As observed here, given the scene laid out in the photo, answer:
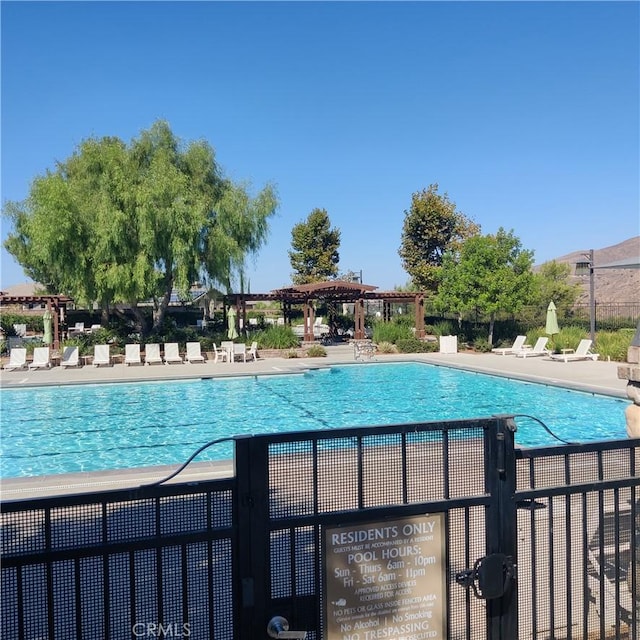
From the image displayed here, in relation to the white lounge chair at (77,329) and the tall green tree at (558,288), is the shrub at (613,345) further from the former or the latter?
the white lounge chair at (77,329)

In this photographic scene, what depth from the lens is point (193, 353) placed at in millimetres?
20906

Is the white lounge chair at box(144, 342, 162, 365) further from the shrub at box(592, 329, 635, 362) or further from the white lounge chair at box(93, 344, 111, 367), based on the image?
the shrub at box(592, 329, 635, 362)

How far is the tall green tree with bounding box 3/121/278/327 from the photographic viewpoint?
20594 mm

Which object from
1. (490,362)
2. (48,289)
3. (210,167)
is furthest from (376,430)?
(48,289)

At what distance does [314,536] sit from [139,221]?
20.3m

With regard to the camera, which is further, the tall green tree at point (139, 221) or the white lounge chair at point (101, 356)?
the tall green tree at point (139, 221)

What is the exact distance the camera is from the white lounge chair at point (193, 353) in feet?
68.2

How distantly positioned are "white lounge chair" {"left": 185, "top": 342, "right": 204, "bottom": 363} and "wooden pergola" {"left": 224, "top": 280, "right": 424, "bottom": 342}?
12.6 feet

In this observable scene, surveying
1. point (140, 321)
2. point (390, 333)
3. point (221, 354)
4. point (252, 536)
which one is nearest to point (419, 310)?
point (390, 333)

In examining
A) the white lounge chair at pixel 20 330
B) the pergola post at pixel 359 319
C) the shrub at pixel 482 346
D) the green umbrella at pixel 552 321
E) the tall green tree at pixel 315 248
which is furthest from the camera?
Answer: the tall green tree at pixel 315 248

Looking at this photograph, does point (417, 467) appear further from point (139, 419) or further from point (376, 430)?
point (139, 419)

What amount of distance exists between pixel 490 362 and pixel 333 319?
14576 mm

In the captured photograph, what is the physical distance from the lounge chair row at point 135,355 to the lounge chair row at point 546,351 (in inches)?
391
